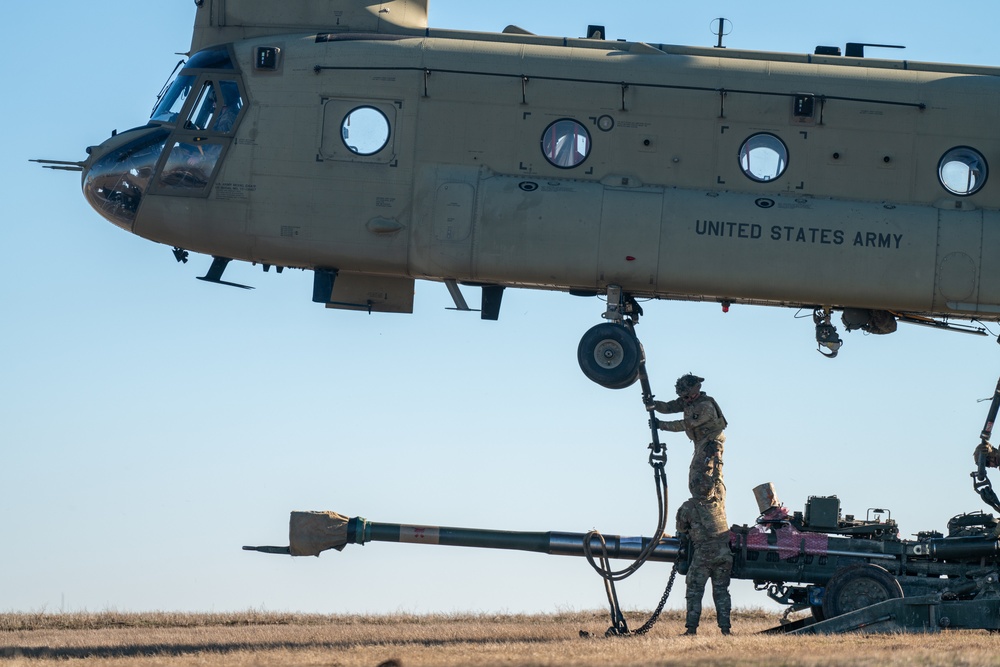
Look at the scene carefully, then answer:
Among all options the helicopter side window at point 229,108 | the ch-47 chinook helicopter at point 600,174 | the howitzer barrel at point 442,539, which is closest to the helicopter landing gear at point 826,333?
the ch-47 chinook helicopter at point 600,174

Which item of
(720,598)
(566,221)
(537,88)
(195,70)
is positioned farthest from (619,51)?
(720,598)

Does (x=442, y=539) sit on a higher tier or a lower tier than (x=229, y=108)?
lower

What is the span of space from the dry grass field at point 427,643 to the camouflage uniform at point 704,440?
5.22ft

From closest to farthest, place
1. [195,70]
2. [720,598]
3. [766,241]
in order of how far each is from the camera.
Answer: [720,598] < [766,241] < [195,70]

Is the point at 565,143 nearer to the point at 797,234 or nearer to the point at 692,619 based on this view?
the point at 797,234

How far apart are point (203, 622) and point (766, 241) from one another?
8395mm

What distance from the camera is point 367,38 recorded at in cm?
1698

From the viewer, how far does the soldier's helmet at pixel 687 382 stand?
Result: 14.9 m

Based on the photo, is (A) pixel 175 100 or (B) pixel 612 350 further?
(A) pixel 175 100

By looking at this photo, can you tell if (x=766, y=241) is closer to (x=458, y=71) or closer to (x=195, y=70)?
(x=458, y=71)

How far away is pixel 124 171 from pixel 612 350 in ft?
20.7

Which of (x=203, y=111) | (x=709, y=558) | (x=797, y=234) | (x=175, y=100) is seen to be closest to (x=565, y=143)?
(x=797, y=234)

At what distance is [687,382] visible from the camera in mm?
14914

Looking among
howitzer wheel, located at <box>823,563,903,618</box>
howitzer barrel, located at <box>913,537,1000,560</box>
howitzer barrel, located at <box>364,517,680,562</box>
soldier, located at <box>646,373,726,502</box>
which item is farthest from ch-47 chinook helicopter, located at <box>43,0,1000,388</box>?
howitzer wheel, located at <box>823,563,903,618</box>
